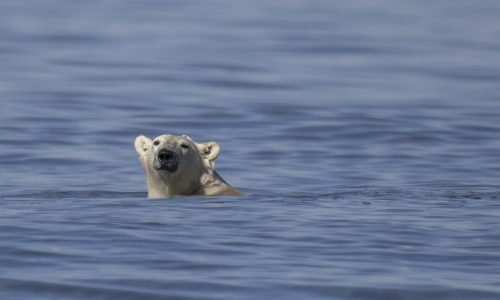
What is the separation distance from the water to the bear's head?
44 centimetres

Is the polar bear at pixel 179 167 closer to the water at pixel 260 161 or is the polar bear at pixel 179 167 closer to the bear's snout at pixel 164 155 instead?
the bear's snout at pixel 164 155

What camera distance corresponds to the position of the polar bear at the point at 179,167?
16.0m

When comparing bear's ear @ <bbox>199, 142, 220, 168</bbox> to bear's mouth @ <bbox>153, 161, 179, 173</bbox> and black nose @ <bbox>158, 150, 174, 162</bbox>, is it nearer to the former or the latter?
bear's mouth @ <bbox>153, 161, 179, 173</bbox>

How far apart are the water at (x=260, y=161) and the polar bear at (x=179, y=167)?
40cm

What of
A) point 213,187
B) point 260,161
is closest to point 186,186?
point 213,187

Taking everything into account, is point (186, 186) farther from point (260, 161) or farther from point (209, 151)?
point (260, 161)

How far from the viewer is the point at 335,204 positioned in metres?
15.7

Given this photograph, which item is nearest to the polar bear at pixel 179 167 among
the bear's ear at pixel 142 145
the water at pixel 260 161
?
the bear's ear at pixel 142 145

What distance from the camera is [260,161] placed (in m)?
20.5

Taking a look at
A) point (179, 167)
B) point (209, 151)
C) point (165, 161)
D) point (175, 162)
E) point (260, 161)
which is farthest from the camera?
point (260, 161)

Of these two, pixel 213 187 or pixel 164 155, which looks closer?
pixel 164 155

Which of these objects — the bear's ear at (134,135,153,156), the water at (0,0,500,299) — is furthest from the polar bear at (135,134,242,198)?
the water at (0,0,500,299)

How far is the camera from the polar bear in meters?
16.0

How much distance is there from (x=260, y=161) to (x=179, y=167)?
14.3 feet
